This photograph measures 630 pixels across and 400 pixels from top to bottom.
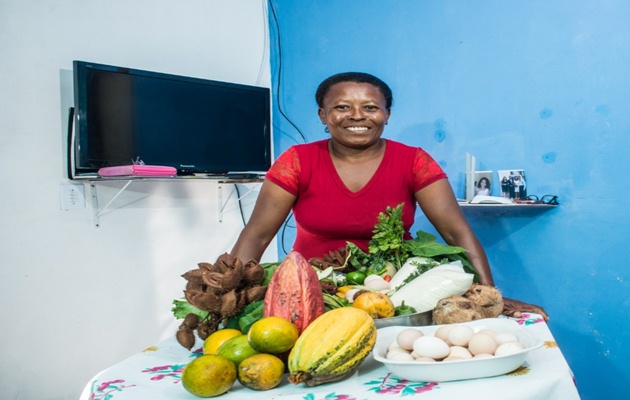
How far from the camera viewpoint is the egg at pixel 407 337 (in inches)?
32.1

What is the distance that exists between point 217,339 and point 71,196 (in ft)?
5.63

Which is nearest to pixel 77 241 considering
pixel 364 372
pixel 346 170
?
pixel 346 170

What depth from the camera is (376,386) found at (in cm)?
77

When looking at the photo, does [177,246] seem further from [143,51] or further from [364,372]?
[364,372]

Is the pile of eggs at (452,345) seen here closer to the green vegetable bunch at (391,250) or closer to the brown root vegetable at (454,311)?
the brown root vegetable at (454,311)

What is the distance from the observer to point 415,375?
2.49 feet

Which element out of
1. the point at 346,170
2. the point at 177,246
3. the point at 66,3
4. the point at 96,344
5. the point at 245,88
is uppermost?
the point at 66,3

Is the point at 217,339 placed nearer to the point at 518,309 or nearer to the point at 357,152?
the point at 518,309

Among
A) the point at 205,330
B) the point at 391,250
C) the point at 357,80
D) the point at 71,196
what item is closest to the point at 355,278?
the point at 391,250

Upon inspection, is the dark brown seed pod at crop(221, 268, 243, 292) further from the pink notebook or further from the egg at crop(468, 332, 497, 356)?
the pink notebook

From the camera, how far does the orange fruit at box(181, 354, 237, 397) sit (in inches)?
28.7

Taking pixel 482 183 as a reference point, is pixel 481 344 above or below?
below

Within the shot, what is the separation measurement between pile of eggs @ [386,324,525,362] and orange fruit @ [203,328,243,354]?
0.90 ft

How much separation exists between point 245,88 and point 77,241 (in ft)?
3.93
